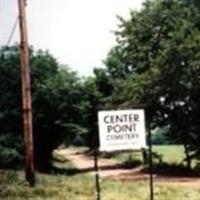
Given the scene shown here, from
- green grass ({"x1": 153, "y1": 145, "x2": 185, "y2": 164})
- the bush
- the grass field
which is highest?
the bush

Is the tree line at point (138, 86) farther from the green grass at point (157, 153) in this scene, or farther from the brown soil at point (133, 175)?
the green grass at point (157, 153)

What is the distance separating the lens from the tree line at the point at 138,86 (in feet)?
128

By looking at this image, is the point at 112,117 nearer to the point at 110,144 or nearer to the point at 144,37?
the point at 110,144

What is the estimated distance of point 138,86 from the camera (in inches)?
1628

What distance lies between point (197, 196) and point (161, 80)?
1894 centimetres

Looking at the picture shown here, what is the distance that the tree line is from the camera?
128 feet

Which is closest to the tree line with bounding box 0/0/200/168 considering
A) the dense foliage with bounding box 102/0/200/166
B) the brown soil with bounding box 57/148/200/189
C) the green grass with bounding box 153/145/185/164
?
the dense foliage with bounding box 102/0/200/166

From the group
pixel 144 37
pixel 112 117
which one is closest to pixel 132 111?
pixel 112 117

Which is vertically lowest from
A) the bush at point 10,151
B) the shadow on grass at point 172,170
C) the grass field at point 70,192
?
the shadow on grass at point 172,170

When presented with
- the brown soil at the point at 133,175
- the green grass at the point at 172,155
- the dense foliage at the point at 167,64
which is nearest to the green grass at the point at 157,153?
the green grass at the point at 172,155

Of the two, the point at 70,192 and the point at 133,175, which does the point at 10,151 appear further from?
the point at 70,192

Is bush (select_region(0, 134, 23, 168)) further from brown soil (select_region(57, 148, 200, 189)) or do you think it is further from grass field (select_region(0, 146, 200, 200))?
grass field (select_region(0, 146, 200, 200))

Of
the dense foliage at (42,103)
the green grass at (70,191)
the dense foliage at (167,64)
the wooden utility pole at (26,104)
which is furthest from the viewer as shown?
the dense foliage at (42,103)

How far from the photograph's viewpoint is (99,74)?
64562mm
